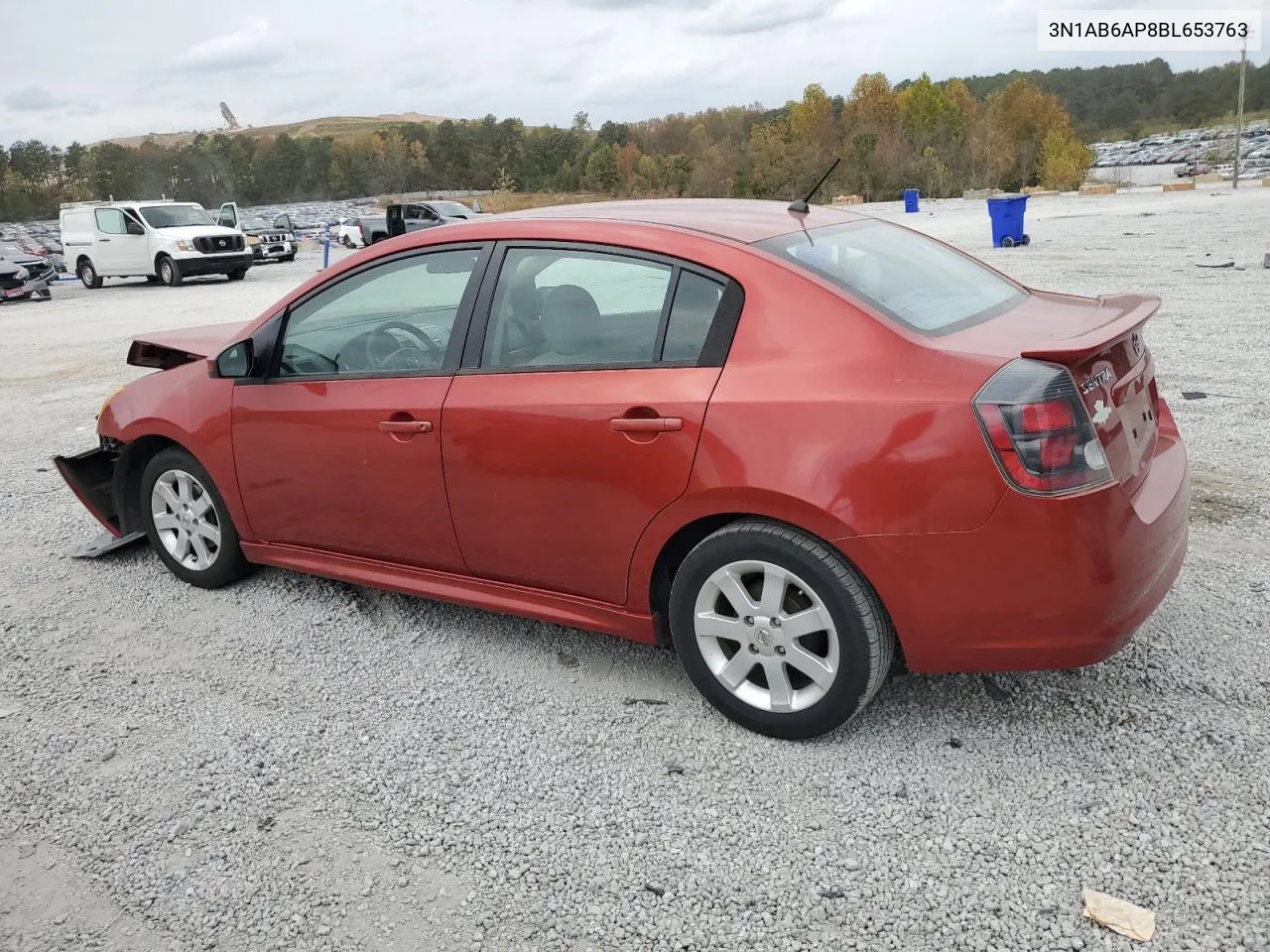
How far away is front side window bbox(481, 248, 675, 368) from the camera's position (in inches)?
129

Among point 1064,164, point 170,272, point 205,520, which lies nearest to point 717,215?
point 205,520

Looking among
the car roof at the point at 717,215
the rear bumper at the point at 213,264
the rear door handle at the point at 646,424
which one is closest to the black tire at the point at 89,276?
the rear bumper at the point at 213,264

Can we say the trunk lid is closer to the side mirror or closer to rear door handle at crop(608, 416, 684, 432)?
rear door handle at crop(608, 416, 684, 432)

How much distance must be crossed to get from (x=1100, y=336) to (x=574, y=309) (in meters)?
1.66

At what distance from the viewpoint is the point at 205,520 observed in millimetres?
4648

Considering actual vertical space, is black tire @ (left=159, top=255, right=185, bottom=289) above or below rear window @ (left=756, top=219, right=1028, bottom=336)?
above

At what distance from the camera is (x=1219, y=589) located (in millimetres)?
A: 3988

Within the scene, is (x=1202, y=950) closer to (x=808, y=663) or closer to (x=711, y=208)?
(x=808, y=663)

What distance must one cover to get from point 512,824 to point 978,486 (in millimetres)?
1591

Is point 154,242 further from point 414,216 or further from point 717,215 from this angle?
point 717,215

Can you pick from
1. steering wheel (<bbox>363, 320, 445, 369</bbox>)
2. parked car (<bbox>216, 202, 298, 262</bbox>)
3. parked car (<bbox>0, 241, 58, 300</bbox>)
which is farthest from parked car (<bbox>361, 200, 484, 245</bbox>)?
steering wheel (<bbox>363, 320, 445, 369</bbox>)

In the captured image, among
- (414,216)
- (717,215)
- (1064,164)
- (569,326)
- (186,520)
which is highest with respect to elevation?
(1064,164)

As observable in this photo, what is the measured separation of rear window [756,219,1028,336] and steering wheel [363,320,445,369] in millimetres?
1283

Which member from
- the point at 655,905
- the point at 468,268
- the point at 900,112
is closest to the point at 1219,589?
the point at 655,905
